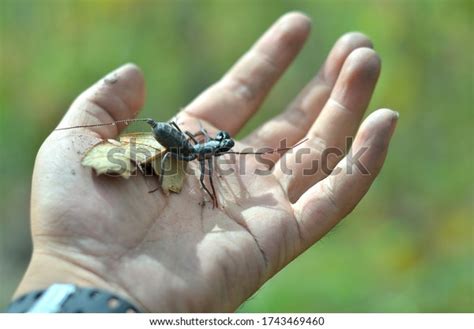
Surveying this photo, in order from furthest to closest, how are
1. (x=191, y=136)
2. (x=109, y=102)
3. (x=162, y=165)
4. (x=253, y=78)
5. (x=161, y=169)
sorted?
(x=253, y=78) < (x=191, y=136) < (x=109, y=102) < (x=162, y=165) < (x=161, y=169)

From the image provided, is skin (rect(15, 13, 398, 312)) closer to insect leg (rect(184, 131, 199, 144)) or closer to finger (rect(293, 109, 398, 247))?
finger (rect(293, 109, 398, 247))

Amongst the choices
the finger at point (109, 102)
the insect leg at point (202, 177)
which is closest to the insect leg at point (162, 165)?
the insect leg at point (202, 177)

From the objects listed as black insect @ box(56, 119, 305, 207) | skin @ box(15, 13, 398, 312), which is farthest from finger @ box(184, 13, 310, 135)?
black insect @ box(56, 119, 305, 207)

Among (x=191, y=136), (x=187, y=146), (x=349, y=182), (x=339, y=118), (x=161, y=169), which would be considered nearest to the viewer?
(x=349, y=182)

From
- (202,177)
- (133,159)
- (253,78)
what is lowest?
(202,177)

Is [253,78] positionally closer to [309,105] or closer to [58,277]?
[309,105]

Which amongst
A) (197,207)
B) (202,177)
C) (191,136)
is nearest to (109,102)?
(191,136)

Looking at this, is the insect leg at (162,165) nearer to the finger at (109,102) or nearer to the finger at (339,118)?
the finger at (109,102)

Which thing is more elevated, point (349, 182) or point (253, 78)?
point (253, 78)
